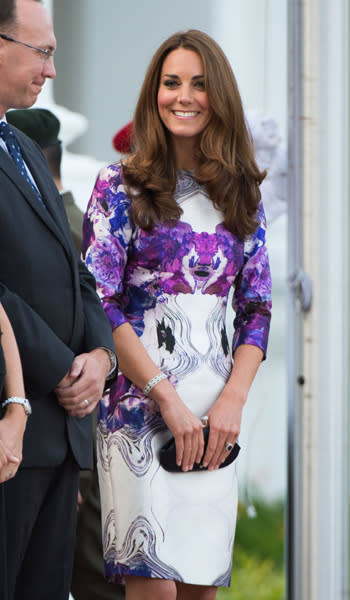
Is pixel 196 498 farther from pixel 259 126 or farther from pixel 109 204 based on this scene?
pixel 259 126

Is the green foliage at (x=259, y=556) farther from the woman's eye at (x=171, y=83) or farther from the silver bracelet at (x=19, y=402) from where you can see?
the silver bracelet at (x=19, y=402)

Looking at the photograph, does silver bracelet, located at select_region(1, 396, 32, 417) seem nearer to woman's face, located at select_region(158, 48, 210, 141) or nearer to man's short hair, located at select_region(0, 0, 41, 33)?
man's short hair, located at select_region(0, 0, 41, 33)

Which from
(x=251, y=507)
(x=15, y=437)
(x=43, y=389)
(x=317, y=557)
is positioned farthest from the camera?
(x=251, y=507)

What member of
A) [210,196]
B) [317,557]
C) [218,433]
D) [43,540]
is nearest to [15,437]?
[43,540]

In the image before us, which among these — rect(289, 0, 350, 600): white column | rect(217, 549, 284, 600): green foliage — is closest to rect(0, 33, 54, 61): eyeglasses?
rect(289, 0, 350, 600): white column

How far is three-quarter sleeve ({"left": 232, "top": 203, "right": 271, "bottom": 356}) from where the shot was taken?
228cm

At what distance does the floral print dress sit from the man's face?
42 centimetres

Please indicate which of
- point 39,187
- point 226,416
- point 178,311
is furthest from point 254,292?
point 39,187

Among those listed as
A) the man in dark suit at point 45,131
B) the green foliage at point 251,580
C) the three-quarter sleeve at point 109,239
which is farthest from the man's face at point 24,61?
the green foliage at point 251,580

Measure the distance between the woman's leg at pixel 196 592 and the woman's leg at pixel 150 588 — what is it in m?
0.10

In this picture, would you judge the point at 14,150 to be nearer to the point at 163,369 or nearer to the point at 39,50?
the point at 39,50

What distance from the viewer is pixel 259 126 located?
3.42 metres

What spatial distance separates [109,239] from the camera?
2.14 meters

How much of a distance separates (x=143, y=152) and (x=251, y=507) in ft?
5.63
